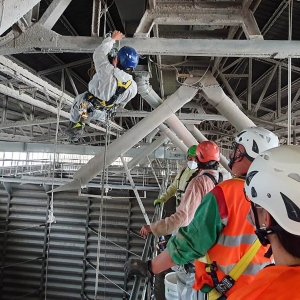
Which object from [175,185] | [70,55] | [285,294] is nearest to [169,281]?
[175,185]

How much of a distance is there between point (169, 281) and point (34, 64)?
19.0ft

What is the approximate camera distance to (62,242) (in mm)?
9781

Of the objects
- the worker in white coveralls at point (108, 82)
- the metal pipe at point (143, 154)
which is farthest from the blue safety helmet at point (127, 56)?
the metal pipe at point (143, 154)

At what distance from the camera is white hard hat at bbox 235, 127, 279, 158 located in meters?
2.13

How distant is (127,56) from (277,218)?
2256 mm

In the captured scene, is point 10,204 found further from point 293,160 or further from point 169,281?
point 293,160

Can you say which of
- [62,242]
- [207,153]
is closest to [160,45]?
[207,153]

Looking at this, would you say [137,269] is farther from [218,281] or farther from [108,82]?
[108,82]

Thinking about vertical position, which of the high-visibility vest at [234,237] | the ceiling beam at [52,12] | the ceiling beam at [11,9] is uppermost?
the ceiling beam at [52,12]

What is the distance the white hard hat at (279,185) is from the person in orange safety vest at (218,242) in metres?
0.39

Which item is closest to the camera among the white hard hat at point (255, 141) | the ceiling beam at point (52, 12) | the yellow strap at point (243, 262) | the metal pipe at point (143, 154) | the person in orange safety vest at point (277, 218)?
the person in orange safety vest at point (277, 218)

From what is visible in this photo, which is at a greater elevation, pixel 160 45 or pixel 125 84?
pixel 160 45

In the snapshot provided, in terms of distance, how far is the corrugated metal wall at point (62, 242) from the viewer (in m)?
9.55

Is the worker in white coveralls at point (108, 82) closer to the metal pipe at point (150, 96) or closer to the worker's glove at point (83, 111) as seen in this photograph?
the worker's glove at point (83, 111)
